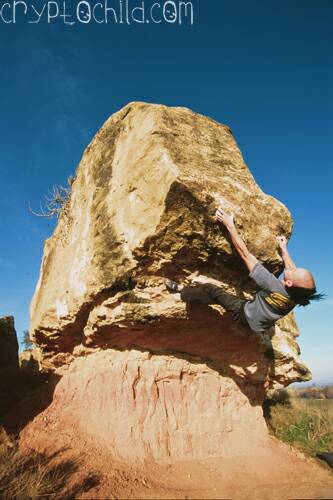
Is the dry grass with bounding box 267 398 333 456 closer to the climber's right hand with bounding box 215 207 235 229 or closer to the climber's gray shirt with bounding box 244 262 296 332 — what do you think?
the climber's gray shirt with bounding box 244 262 296 332

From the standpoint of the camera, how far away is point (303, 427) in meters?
8.92

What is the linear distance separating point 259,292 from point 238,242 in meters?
0.77

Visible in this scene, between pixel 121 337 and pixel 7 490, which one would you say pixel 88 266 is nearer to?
pixel 121 337

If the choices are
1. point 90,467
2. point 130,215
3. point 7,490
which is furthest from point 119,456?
point 130,215

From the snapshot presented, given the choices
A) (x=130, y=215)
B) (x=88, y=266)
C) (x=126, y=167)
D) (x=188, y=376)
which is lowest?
(x=188, y=376)

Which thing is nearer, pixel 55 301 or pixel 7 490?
pixel 7 490

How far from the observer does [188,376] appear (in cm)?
646

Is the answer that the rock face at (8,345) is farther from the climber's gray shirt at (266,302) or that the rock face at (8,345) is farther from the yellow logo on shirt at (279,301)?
the yellow logo on shirt at (279,301)

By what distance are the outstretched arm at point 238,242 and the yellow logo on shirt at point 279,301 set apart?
0.48 m

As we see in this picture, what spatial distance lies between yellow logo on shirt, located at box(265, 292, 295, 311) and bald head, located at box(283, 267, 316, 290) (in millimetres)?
190

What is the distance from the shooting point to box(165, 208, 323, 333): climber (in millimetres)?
4891

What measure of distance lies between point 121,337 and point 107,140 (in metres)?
3.75

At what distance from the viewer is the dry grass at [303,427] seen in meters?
7.98

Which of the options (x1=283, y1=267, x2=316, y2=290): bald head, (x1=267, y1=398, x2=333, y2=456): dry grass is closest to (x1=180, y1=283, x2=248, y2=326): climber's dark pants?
(x1=283, y1=267, x2=316, y2=290): bald head
